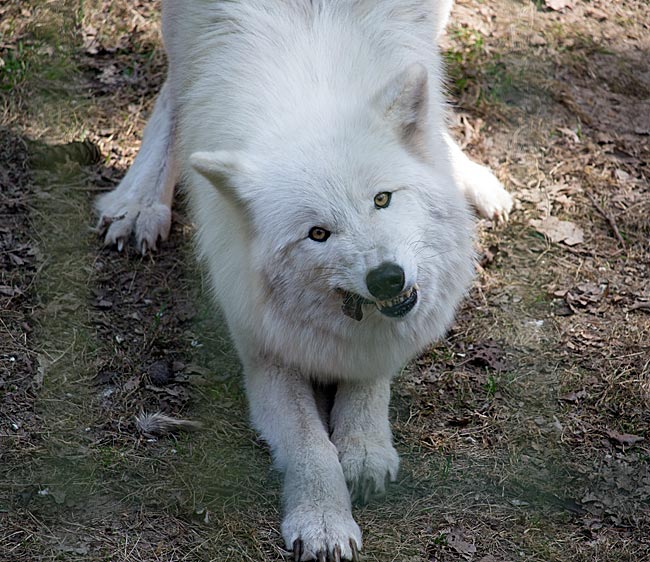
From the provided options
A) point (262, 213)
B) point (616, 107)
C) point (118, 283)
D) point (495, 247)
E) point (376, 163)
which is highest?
point (376, 163)

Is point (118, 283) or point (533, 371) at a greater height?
point (533, 371)

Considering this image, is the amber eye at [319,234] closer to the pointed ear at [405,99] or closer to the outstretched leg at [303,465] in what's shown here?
the pointed ear at [405,99]

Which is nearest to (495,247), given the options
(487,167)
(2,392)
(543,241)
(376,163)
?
(543,241)

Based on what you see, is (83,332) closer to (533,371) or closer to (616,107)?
(533,371)

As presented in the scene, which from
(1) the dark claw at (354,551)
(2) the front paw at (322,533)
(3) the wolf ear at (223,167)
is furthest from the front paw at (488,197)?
(1) the dark claw at (354,551)

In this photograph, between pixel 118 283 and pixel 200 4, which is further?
pixel 118 283

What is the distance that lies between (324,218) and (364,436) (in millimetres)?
1089

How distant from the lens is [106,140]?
19.0 ft

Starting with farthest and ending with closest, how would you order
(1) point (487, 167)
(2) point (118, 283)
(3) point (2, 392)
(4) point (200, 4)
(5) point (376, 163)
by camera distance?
(1) point (487, 167) < (2) point (118, 283) < (4) point (200, 4) < (3) point (2, 392) < (5) point (376, 163)

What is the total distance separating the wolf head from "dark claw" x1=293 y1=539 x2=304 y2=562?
2.90 ft

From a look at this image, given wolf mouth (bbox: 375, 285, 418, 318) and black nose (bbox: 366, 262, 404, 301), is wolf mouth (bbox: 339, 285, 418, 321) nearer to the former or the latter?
wolf mouth (bbox: 375, 285, 418, 318)

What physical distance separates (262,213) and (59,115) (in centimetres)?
293

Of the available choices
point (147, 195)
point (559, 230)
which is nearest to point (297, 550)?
point (147, 195)

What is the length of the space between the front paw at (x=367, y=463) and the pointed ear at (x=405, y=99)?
1294 millimetres
